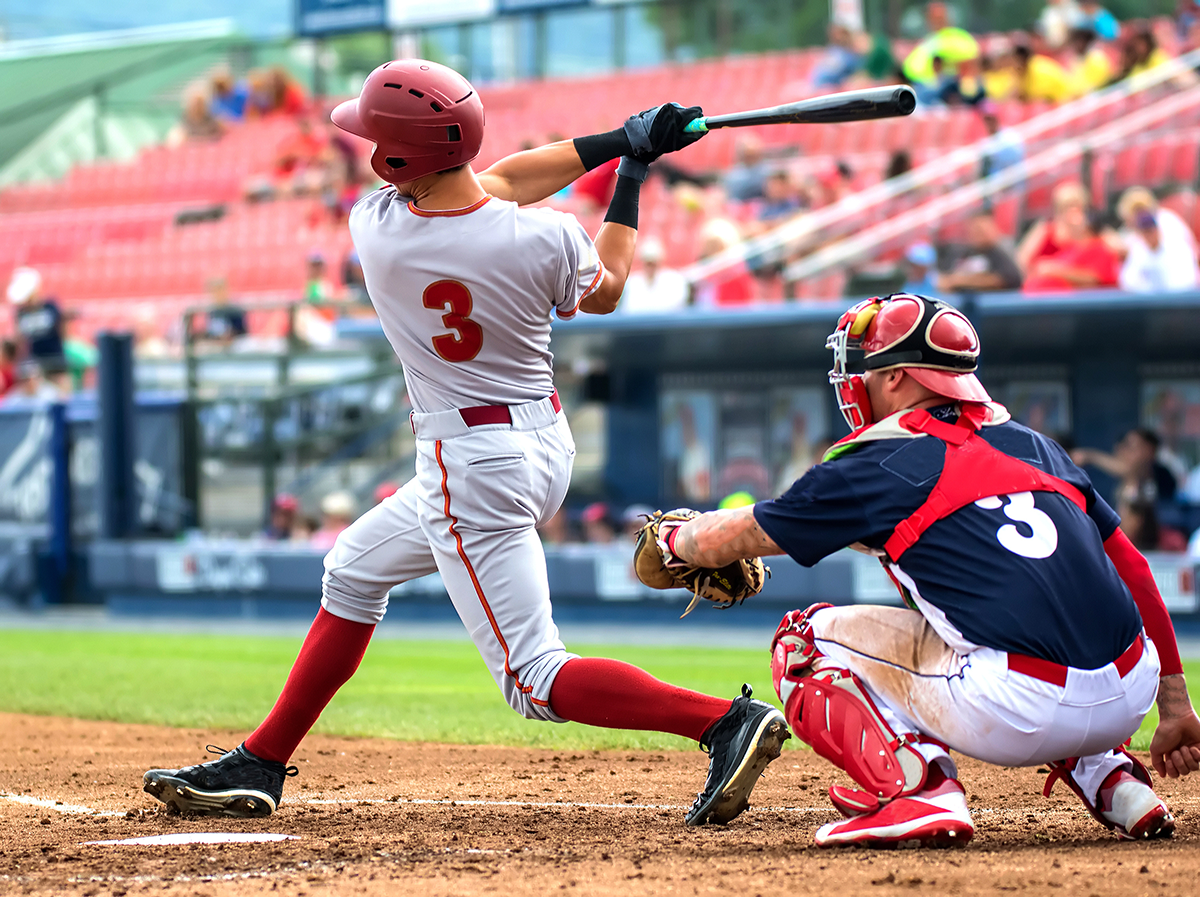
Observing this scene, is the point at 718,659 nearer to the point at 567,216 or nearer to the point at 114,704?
the point at 114,704

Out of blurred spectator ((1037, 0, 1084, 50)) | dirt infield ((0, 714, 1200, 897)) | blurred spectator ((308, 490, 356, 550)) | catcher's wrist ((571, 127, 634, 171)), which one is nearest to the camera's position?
dirt infield ((0, 714, 1200, 897))

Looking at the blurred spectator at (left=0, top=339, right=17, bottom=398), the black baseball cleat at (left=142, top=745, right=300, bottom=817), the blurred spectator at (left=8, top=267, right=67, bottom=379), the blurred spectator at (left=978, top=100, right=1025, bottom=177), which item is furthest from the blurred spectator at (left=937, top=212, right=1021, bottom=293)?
the blurred spectator at (left=0, top=339, right=17, bottom=398)

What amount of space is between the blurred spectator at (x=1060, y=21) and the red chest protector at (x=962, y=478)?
12.7 metres

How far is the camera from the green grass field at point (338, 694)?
575cm

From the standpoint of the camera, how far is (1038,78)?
1358cm

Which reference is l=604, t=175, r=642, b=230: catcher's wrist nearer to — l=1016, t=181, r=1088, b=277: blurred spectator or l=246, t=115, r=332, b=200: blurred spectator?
l=1016, t=181, r=1088, b=277: blurred spectator

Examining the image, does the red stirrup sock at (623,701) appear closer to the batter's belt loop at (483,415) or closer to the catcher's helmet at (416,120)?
the batter's belt loop at (483,415)

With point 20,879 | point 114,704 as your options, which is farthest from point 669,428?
point 20,879

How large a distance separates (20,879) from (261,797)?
80 centimetres

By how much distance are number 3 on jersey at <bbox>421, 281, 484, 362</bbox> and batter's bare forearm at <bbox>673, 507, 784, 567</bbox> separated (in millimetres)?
652

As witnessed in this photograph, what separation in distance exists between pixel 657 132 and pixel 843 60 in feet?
42.7

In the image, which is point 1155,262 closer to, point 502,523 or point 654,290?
point 654,290

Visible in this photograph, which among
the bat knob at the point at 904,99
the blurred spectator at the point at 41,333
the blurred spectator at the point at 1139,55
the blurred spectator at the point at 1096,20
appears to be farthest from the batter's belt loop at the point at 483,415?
the blurred spectator at the point at 1096,20

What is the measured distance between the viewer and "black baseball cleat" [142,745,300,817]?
3.68 metres
